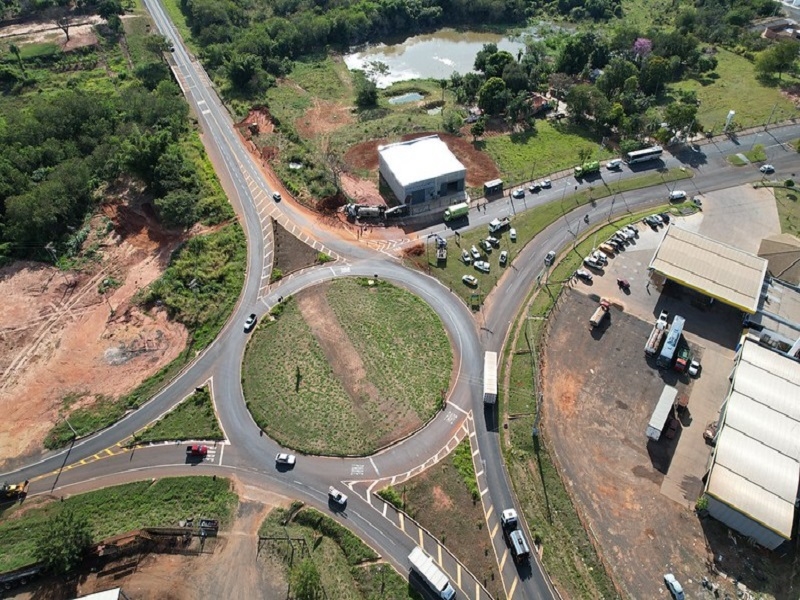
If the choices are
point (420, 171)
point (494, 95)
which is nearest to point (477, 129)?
point (494, 95)

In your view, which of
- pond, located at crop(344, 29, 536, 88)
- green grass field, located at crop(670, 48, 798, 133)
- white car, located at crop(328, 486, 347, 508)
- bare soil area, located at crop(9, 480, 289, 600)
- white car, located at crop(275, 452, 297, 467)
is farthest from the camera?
pond, located at crop(344, 29, 536, 88)

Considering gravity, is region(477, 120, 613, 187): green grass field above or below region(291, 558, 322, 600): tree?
above

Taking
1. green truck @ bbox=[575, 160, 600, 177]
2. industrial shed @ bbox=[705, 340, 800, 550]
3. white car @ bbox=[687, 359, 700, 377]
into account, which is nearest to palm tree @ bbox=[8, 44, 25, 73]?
green truck @ bbox=[575, 160, 600, 177]

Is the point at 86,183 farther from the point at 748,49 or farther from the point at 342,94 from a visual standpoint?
the point at 748,49

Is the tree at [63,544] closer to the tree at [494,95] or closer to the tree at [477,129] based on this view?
the tree at [477,129]

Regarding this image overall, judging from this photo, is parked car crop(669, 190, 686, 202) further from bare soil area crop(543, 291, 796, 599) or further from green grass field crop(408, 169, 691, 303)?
bare soil area crop(543, 291, 796, 599)

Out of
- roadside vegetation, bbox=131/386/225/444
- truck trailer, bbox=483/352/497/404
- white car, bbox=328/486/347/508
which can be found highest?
truck trailer, bbox=483/352/497/404
